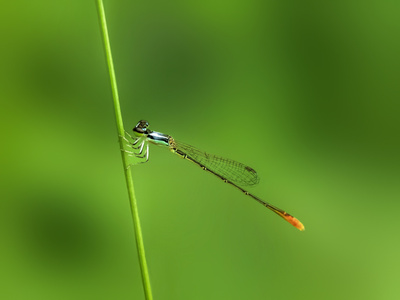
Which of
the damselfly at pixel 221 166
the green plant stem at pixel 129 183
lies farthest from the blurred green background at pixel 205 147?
the green plant stem at pixel 129 183

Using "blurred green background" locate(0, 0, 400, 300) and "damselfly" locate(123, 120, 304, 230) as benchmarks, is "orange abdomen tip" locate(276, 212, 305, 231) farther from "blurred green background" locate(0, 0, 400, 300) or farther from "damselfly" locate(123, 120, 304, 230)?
"blurred green background" locate(0, 0, 400, 300)

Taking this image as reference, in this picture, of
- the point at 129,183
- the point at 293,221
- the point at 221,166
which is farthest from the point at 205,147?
the point at 129,183

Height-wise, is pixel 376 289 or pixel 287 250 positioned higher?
pixel 287 250

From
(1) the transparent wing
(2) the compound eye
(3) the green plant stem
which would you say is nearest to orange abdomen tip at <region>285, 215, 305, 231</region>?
(1) the transparent wing

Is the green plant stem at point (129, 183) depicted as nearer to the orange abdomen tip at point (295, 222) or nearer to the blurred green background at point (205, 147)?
the blurred green background at point (205, 147)

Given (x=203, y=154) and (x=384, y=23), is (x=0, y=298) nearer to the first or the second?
(x=203, y=154)

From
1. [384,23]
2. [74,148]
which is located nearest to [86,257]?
[74,148]
